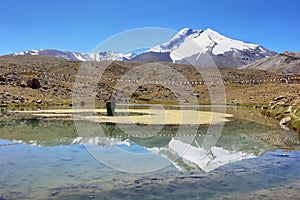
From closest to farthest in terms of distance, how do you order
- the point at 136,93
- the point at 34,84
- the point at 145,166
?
the point at 145,166 < the point at 34,84 < the point at 136,93

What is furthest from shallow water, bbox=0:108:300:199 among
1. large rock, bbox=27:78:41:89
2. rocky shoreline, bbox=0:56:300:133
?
large rock, bbox=27:78:41:89

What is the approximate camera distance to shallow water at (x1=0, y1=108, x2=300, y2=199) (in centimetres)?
1229

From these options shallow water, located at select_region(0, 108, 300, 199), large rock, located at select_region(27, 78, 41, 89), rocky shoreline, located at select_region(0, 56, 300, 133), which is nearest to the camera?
shallow water, located at select_region(0, 108, 300, 199)

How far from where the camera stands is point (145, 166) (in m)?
16.4

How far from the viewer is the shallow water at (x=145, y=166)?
12289mm

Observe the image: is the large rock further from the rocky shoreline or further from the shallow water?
the shallow water

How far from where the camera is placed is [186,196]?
38.8 ft

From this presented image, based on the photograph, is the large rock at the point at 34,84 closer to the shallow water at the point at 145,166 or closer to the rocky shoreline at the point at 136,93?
the rocky shoreline at the point at 136,93

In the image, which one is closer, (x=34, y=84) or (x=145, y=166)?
(x=145, y=166)

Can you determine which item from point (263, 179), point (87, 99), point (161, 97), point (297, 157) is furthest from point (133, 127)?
point (161, 97)

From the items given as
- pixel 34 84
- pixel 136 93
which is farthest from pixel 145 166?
pixel 136 93

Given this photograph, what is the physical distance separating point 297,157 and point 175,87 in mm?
106176

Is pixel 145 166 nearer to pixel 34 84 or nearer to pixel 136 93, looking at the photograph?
pixel 34 84

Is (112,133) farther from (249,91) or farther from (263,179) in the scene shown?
(249,91)
